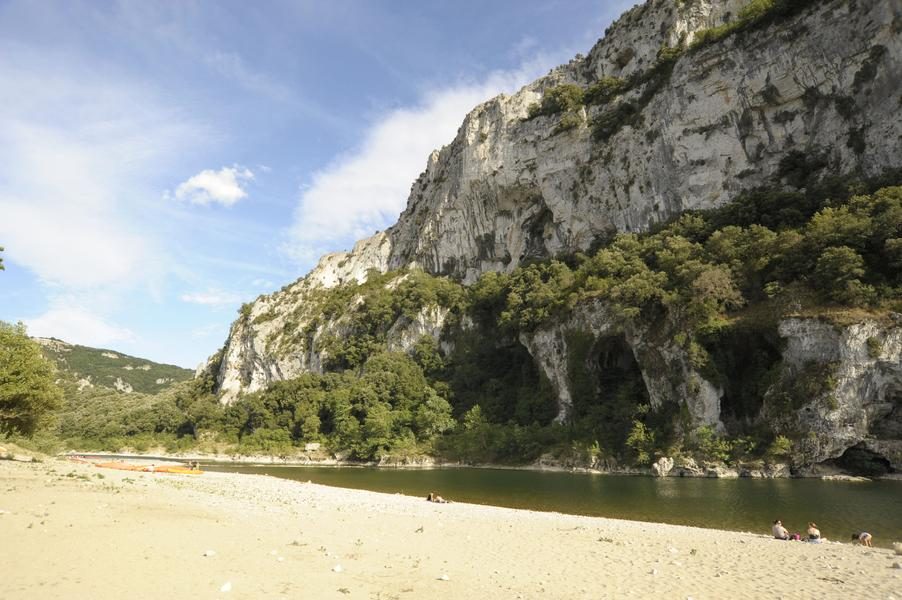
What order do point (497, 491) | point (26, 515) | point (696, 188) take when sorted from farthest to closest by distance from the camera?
point (696, 188)
point (497, 491)
point (26, 515)

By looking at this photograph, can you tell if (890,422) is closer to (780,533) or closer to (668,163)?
(780,533)

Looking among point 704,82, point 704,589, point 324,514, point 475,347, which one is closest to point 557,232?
point 475,347

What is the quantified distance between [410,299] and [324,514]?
6568 centimetres

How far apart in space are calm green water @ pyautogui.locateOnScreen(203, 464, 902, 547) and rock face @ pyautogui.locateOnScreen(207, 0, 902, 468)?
8005 millimetres

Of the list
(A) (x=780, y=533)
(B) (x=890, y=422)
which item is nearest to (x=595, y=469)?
(B) (x=890, y=422)

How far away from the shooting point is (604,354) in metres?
52.8

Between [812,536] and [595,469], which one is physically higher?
[812,536]

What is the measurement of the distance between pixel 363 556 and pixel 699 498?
20.2 metres

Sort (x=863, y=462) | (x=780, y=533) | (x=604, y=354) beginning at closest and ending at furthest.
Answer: (x=780, y=533), (x=863, y=462), (x=604, y=354)

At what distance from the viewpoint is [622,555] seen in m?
12.3

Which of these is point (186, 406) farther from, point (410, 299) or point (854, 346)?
point (854, 346)

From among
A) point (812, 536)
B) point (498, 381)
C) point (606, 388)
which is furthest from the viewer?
point (498, 381)

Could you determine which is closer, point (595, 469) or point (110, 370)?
point (595, 469)

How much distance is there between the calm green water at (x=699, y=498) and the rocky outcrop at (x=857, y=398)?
3336 mm
